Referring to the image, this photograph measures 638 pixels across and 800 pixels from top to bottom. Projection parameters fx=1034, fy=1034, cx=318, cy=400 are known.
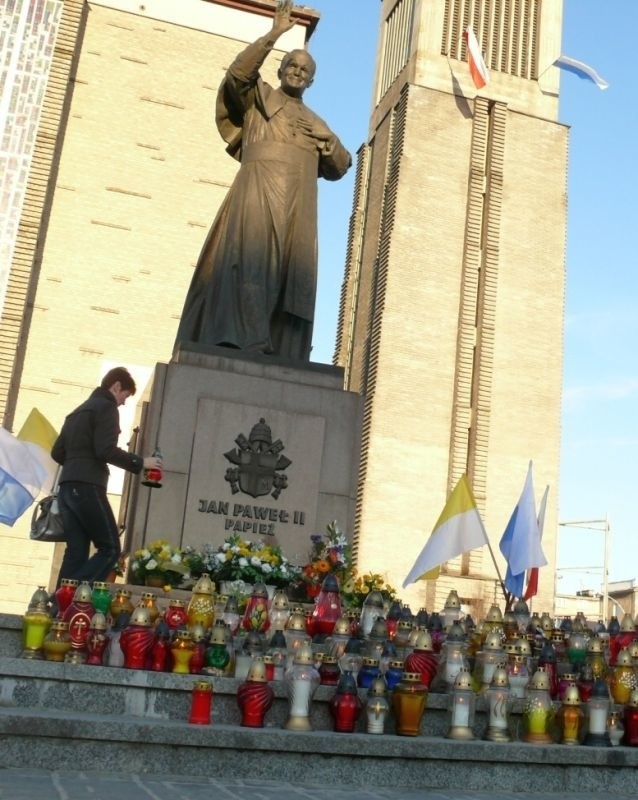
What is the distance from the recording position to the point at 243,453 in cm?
828

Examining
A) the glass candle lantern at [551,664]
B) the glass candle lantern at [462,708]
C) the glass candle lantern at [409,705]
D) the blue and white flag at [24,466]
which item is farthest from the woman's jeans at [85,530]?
the glass candle lantern at [551,664]

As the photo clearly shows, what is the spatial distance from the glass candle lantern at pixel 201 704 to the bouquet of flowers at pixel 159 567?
7.42ft

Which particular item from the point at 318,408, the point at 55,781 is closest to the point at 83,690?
the point at 55,781

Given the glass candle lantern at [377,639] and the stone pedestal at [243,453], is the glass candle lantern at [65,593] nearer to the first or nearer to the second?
the stone pedestal at [243,453]

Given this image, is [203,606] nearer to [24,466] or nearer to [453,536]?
[24,466]

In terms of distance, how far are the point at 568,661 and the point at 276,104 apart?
18.4ft

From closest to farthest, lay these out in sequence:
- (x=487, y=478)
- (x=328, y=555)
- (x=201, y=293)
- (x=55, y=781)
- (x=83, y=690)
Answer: (x=55, y=781) → (x=83, y=690) → (x=328, y=555) → (x=201, y=293) → (x=487, y=478)

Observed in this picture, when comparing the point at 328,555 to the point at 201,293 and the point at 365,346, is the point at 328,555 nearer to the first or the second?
the point at 201,293

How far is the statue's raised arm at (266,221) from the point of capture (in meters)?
9.10

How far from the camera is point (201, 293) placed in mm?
9406

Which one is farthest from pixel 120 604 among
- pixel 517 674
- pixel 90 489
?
pixel 517 674

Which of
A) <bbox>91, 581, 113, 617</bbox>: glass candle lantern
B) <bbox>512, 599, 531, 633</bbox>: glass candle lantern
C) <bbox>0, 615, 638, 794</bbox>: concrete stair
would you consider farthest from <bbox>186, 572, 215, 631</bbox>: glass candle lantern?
<bbox>512, 599, 531, 633</bbox>: glass candle lantern

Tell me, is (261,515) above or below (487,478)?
below

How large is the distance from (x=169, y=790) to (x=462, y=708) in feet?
5.98
